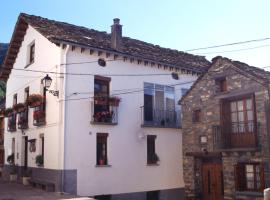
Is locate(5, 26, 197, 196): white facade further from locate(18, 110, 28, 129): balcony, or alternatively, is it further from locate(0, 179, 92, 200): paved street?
locate(0, 179, 92, 200): paved street

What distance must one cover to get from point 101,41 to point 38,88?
4234 millimetres

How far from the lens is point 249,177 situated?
50.1 feet

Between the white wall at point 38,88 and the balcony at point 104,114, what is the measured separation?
1775mm

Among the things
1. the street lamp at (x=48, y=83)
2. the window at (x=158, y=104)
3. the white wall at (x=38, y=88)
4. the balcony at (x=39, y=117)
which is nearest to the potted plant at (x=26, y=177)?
the white wall at (x=38, y=88)

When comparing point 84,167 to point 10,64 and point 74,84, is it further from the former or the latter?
point 10,64

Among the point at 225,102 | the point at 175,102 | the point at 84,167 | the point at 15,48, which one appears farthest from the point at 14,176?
the point at 225,102

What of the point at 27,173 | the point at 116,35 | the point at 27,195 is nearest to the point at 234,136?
the point at 116,35

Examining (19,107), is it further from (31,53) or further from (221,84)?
(221,84)

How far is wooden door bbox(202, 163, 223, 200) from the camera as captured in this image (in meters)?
16.7

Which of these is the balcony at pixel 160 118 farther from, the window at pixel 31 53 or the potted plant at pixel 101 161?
the window at pixel 31 53

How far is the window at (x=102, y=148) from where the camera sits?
1784 cm

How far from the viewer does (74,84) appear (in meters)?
17.2

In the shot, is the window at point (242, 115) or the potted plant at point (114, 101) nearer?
the window at point (242, 115)

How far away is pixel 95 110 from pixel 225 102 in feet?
20.3
